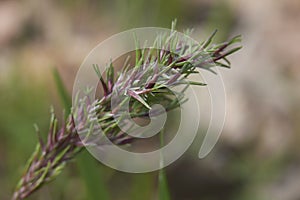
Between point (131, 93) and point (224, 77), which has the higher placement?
point (224, 77)

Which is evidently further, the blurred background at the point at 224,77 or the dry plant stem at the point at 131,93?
the blurred background at the point at 224,77

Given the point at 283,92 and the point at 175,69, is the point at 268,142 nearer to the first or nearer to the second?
the point at 283,92

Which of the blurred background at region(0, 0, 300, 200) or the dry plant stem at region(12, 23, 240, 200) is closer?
the dry plant stem at region(12, 23, 240, 200)

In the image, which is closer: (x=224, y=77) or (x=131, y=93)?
(x=131, y=93)

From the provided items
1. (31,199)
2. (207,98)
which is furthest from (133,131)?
(207,98)
